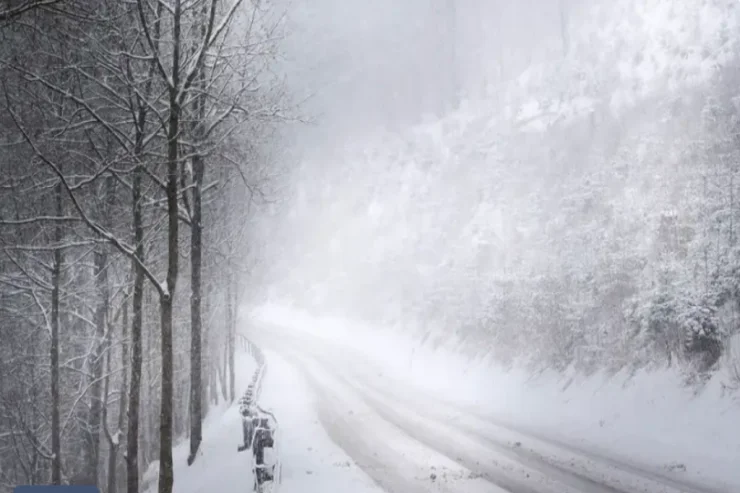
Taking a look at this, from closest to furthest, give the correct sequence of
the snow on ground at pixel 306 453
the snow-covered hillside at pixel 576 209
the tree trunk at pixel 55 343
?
the snow on ground at pixel 306 453 < the tree trunk at pixel 55 343 < the snow-covered hillside at pixel 576 209

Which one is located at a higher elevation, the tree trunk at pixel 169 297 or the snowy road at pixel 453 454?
the tree trunk at pixel 169 297

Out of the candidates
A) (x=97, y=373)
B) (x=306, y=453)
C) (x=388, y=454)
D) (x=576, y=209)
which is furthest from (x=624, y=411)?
(x=576, y=209)

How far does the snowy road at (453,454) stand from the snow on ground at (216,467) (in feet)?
9.18

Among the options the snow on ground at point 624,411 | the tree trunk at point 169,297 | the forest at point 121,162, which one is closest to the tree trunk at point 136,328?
the forest at point 121,162

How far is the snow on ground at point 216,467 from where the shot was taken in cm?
1162

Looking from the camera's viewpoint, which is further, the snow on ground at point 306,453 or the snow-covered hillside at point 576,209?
the snow-covered hillside at point 576,209

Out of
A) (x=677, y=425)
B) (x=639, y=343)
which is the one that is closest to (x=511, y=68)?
(x=639, y=343)

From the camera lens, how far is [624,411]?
13586 mm

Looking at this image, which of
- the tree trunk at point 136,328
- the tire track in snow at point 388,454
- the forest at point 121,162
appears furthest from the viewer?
the tire track in snow at point 388,454

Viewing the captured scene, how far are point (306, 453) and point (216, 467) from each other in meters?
2.30

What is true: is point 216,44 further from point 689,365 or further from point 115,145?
point 689,365

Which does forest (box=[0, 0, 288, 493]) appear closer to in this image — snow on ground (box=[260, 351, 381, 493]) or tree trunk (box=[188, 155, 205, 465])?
tree trunk (box=[188, 155, 205, 465])

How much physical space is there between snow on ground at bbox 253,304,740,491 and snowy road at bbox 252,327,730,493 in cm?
69

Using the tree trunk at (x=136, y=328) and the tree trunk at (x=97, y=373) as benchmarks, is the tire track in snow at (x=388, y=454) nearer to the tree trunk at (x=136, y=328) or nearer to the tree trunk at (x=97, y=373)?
the tree trunk at (x=136, y=328)
